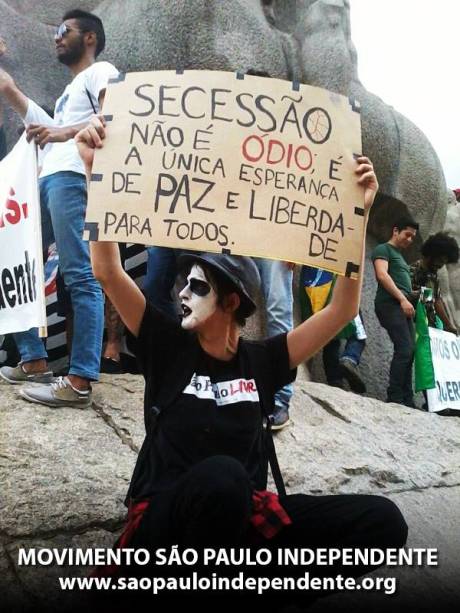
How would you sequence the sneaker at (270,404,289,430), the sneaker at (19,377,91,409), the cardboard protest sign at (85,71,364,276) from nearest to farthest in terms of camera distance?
1. the cardboard protest sign at (85,71,364,276)
2. the sneaker at (19,377,91,409)
3. the sneaker at (270,404,289,430)

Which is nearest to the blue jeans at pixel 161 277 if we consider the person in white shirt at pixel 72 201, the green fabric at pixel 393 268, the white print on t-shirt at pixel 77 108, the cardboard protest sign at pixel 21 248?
the person in white shirt at pixel 72 201

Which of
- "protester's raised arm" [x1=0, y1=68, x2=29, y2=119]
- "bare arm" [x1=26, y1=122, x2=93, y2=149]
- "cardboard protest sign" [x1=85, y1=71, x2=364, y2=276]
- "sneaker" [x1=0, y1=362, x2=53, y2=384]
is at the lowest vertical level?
"sneaker" [x1=0, y1=362, x2=53, y2=384]

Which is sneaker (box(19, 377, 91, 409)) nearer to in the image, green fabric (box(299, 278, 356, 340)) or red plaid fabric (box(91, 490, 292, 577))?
red plaid fabric (box(91, 490, 292, 577))

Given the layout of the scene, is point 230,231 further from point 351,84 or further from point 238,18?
point 351,84

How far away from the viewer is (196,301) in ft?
8.29

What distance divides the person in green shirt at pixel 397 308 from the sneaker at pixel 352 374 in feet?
0.96

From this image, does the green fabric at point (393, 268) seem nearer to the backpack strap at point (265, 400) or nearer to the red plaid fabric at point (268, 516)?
the backpack strap at point (265, 400)

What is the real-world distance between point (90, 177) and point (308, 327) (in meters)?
0.89

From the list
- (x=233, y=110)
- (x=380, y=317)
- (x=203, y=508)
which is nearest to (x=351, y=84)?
(x=380, y=317)

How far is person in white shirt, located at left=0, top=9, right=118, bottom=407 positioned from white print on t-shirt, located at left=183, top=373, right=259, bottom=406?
1.55 meters

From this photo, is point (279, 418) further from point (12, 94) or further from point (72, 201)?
point (12, 94)

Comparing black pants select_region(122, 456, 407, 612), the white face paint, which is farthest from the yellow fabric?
black pants select_region(122, 456, 407, 612)

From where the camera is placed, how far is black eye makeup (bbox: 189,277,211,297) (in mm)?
2537

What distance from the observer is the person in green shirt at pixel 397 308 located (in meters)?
6.06
